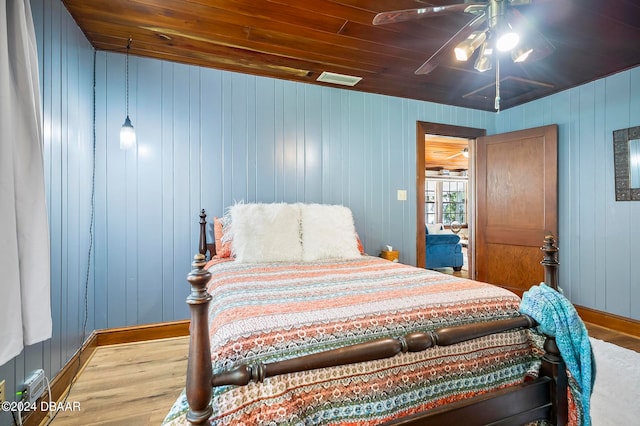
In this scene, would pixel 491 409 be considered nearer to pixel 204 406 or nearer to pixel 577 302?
pixel 204 406

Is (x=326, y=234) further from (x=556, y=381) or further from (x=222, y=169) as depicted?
(x=556, y=381)

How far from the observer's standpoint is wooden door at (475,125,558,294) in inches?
127

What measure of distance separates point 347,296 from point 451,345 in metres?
0.44

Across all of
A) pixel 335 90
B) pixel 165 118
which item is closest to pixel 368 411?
pixel 165 118

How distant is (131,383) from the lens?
75.2 inches

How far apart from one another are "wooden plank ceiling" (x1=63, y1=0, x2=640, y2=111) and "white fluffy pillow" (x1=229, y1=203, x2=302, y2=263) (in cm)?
132

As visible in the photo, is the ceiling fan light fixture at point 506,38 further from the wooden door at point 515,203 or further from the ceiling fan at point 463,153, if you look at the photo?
the ceiling fan at point 463,153

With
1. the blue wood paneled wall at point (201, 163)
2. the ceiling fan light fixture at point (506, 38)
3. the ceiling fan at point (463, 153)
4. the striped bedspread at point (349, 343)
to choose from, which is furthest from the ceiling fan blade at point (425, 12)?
the ceiling fan at point (463, 153)

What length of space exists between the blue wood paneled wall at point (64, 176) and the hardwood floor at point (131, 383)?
228 millimetres


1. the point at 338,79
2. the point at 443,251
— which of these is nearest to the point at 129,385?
the point at 338,79

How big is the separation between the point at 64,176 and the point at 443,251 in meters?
5.00

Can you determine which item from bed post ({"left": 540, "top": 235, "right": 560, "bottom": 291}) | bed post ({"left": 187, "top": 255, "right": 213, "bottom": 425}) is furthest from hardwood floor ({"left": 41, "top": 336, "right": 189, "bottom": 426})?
bed post ({"left": 540, "top": 235, "right": 560, "bottom": 291})

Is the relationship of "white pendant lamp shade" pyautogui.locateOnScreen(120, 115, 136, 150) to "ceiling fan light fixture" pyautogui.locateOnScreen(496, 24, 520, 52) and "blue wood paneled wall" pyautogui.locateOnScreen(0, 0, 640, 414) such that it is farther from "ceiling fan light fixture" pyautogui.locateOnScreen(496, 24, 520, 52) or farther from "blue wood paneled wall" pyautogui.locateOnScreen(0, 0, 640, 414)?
"ceiling fan light fixture" pyautogui.locateOnScreen(496, 24, 520, 52)

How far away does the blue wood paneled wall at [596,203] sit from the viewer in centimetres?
274
